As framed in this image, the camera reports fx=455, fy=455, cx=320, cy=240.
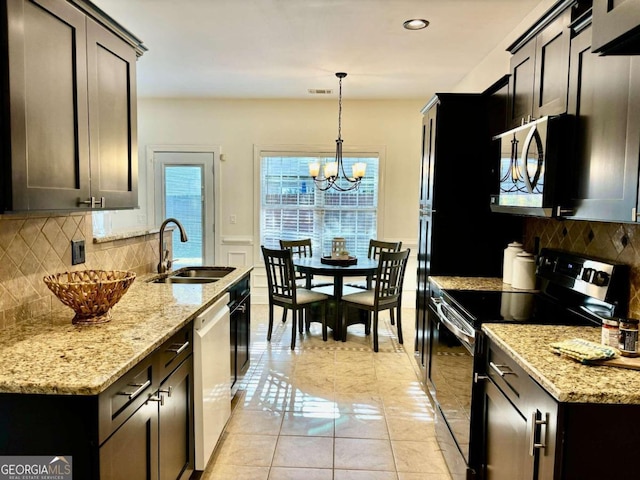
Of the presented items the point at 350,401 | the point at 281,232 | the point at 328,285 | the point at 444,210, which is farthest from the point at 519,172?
the point at 281,232

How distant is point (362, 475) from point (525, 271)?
1.49 metres

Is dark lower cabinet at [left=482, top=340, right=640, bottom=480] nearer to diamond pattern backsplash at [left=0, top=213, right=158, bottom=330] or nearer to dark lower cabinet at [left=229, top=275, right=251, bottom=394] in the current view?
dark lower cabinet at [left=229, top=275, right=251, bottom=394]

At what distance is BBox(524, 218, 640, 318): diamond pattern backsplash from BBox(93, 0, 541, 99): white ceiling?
4.76 ft

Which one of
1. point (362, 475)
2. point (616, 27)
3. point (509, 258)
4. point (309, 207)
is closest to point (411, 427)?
point (362, 475)

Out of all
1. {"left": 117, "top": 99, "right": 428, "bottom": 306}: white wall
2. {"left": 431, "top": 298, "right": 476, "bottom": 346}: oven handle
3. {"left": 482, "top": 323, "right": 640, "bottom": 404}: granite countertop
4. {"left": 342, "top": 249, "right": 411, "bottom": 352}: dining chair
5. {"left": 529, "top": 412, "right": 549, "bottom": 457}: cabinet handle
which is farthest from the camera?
{"left": 117, "top": 99, "right": 428, "bottom": 306}: white wall

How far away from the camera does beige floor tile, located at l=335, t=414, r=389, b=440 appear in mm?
2752

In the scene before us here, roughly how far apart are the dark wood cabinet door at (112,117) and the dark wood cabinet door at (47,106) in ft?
0.24

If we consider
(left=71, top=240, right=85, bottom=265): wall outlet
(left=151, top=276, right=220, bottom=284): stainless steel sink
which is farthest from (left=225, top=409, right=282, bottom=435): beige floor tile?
(left=71, top=240, right=85, bottom=265): wall outlet

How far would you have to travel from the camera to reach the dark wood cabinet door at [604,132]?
1.46 meters

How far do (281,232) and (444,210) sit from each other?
3.18 m

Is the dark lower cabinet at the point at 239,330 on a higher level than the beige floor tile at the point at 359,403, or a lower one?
higher

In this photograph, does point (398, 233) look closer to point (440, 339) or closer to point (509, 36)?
point (509, 36)

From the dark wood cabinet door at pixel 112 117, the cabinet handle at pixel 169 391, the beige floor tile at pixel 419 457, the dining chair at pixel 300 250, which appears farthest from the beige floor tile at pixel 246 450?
the dining chair at pixel 300 250

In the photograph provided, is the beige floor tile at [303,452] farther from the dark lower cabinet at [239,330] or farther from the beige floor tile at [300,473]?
the dark lower cabinet at [239,330]
